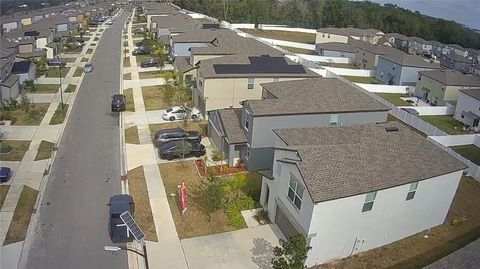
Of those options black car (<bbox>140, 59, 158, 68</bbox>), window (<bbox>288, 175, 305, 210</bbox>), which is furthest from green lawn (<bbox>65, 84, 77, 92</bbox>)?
window (<bbox>288, 175, 305, 210</bbox>)

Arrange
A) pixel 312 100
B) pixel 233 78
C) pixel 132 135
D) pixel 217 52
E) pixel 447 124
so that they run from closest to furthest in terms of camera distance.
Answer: pixel 312 100 → pixel 132 135 → pixel 233 78 → pixel 447 124 → pixel 217 52

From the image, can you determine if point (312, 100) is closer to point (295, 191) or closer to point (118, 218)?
point (295, 191)

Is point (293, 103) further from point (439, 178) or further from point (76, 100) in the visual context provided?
point (76, 100)

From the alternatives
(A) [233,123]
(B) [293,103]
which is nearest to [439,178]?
(B) [293,103]

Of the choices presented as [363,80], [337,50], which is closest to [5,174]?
[363,80]

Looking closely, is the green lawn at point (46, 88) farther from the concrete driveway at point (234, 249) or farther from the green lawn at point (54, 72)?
the concrete driveway at point (234, 249)

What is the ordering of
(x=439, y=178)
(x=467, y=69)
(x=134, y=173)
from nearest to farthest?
1. (x=439, y=178)
2. (x=134, y=173)
3. (x=467, y=69)
